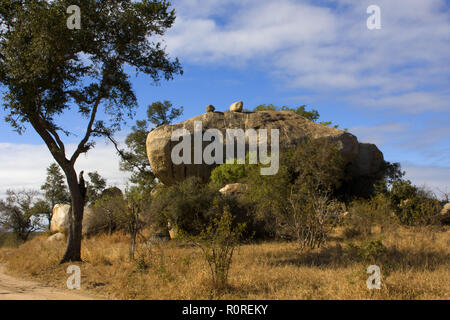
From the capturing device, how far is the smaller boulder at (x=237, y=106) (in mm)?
23438

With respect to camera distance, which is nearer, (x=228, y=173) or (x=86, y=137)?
(x=86, y=137)

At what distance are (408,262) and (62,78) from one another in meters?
11.6

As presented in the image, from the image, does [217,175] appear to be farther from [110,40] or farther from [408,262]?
[408,262]

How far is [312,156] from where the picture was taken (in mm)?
17016

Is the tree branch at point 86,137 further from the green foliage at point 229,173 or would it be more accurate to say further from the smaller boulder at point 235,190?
the green foliage at point 229,173

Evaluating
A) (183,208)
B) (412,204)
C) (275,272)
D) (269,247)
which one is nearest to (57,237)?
(183,208)

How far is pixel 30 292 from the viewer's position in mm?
7816

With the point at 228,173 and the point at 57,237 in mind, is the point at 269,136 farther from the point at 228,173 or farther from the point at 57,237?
the point at 57,237

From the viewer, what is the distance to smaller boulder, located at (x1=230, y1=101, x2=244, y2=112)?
76.9 feet

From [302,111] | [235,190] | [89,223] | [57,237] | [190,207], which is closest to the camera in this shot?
[190,207]

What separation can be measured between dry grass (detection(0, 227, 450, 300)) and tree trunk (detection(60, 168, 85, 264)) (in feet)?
1.41

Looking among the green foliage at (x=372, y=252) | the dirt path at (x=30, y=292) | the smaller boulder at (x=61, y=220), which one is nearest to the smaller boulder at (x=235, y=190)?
the green foliage at (x=372, y=252)

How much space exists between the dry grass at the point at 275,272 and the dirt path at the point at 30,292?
0.44 m

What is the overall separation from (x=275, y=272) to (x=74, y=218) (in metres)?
6.73
